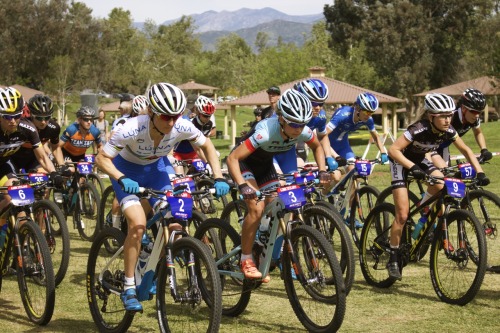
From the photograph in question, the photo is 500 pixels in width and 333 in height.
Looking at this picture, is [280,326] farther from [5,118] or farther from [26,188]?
[5,118]

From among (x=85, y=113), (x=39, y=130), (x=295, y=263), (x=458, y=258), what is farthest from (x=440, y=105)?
(x=85, y=113)

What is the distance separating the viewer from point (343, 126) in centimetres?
1159

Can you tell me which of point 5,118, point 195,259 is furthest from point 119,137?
point 5,118

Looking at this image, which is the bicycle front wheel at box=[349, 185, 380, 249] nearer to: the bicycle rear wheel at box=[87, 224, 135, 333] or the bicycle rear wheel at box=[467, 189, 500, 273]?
the bicycle rear wheel at box=[467, 189, 500, 273]

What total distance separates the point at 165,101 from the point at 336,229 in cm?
227

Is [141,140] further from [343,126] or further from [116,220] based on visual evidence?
[343,126]

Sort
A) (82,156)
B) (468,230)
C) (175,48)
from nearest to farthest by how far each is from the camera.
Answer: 1. (468,230)
2. (82,156)
3. (175,48)

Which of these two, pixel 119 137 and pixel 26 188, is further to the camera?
pixel 26 188

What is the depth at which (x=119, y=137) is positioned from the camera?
22.3 ft

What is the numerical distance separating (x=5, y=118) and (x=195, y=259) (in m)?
3.15

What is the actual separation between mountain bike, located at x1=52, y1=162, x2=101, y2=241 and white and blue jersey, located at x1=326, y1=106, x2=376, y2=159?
3.78 meters

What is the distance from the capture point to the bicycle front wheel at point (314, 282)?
6430 millimetres

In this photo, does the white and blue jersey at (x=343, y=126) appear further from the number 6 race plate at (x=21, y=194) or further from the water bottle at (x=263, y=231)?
the number 6 race plate at (x=21, y=194)

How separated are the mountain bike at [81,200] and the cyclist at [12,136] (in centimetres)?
322
